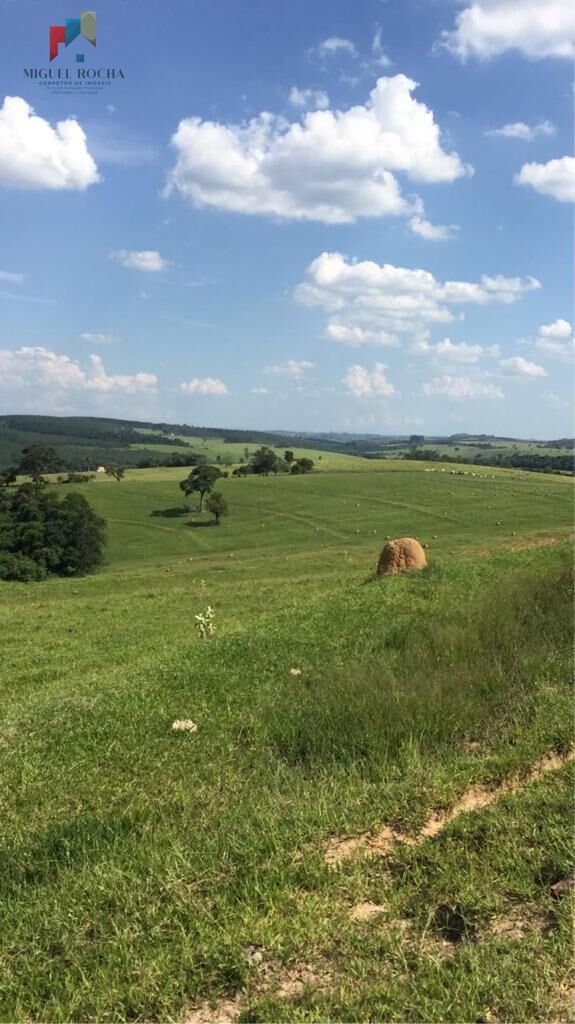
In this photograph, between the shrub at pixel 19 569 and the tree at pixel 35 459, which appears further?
the tree at pixel 35 459

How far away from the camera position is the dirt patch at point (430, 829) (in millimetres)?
5031

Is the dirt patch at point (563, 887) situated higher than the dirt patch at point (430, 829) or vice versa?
the dirt patch at point (563, 887)

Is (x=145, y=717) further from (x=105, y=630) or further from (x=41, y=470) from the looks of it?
(x=41, y=470)

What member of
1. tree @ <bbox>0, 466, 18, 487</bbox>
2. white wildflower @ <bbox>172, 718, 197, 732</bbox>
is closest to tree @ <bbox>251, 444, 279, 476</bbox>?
tree @ <bbox>0, 466, 18, 487</bbox>

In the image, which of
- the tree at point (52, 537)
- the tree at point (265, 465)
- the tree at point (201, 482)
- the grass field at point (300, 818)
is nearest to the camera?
the grass field at point (300, 818)

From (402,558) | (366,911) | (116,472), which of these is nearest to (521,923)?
(366,911)

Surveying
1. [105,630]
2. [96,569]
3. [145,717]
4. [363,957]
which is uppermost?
[363,957]

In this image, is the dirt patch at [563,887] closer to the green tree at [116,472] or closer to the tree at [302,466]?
the green tree at [116,472]

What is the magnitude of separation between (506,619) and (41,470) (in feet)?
416

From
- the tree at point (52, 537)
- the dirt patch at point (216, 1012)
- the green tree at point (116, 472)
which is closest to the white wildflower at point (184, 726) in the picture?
the dirt patch at point (216, 1012)

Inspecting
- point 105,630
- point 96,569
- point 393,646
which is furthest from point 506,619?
point 96,569

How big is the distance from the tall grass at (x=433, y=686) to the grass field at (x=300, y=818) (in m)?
0.04

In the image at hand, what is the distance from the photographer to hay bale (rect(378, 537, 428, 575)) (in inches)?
824

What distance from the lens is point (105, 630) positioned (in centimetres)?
1859
